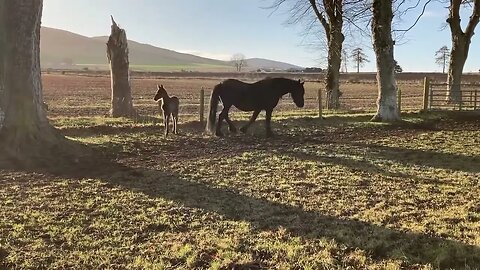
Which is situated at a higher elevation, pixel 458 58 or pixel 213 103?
pixel 458 58

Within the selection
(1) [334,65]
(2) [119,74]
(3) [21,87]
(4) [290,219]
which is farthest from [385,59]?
(4) [290,219]

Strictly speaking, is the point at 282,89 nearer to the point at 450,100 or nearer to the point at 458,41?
the point at 450,100

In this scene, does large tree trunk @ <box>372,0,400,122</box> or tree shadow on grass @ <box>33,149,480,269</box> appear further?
large tree trunk @ <box>372,0,400,122</box>

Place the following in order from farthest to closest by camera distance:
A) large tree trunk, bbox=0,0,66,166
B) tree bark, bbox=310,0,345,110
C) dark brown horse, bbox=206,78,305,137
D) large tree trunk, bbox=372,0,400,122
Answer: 1. tree bark, bbox=310,0,345,110
2. large tree trunk, bbox=372,0,400,122
3. dark brown horse, bbox=206,78,305,137
4. large tree trunk, bbox=0,0,66,166

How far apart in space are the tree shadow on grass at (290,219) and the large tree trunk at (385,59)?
11154 millimetres

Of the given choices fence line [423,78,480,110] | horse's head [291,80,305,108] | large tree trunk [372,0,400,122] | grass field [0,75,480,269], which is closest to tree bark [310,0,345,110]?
fence line [423,78,480,110]

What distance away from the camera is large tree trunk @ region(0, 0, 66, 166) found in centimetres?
965

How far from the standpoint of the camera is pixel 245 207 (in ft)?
22.2

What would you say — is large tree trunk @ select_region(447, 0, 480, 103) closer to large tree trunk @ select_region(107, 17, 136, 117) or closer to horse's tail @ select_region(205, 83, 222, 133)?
horse's tail @ select_region(205, 83, 222, 133)

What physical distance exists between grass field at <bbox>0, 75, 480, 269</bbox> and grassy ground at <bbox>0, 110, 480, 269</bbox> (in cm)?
2

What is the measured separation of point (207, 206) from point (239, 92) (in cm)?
741

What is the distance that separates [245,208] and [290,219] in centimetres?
78

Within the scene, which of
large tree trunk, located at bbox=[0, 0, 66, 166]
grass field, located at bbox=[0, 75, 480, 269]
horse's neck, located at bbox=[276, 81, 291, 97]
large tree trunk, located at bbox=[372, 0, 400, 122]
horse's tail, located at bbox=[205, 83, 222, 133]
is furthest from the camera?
large tree trunk, located at bbox=[372, 0, 400, 122]

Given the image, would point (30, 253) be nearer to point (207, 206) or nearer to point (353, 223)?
point (207, 206)
